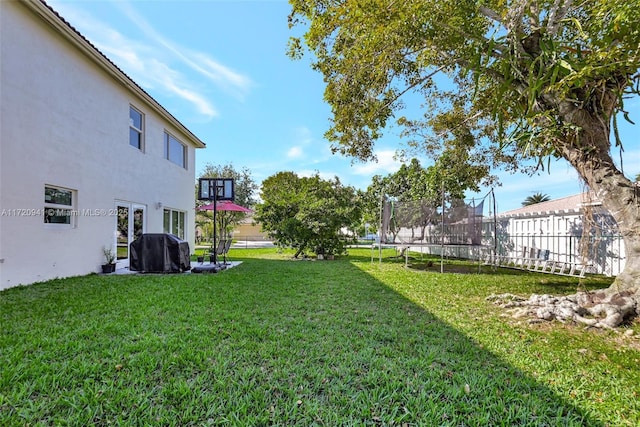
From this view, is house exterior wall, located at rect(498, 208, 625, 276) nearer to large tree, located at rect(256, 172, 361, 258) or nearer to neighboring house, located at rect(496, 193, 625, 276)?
neighboring house, located at rect(496, 193, 625, 276)

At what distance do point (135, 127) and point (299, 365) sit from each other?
10.4 m

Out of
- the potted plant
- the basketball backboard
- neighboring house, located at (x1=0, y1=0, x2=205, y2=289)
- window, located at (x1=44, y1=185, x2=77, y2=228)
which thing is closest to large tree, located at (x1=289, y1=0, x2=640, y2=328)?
the basketball backboard

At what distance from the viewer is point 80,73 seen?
26.4ft

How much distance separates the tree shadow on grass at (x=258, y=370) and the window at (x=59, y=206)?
2.59m

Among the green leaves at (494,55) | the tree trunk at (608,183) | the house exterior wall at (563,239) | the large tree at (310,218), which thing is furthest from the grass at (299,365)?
the large tree at (310,218)

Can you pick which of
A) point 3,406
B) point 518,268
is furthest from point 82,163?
point 518,268

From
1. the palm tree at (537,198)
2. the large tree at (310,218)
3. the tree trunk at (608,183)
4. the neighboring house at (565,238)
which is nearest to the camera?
the tree trunk at (608,183)

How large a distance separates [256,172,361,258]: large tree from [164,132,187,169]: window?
397cm

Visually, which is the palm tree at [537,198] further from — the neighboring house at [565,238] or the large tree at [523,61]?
the large tree at [523,61]

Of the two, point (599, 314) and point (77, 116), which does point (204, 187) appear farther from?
point (599, 314)

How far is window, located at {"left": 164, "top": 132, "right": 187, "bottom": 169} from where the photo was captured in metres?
12.9

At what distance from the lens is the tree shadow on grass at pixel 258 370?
2.36m

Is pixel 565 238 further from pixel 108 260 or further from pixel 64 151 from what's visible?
pixel 64 151

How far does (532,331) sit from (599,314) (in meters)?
1.32
